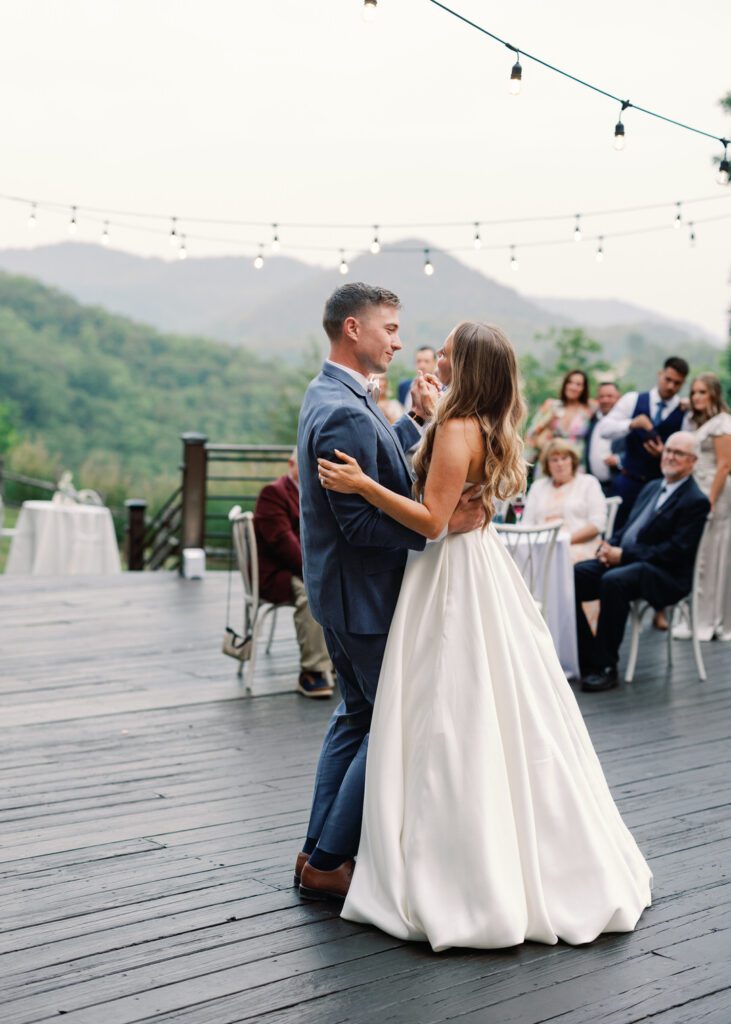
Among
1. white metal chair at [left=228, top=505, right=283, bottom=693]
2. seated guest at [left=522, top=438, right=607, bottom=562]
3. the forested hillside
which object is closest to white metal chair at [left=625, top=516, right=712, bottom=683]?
seated guest at [left=522, top=438, right=607, bottom=562]

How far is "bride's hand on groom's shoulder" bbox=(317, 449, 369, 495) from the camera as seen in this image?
2.69 m

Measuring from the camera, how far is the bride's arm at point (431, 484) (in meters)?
2.70


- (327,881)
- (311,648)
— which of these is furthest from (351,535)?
(311,648)

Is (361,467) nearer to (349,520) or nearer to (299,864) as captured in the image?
(349,520)

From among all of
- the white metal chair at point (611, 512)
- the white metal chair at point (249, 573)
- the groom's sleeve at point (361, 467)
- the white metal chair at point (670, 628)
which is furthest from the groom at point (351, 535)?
the white metal chair at point (611, 512)

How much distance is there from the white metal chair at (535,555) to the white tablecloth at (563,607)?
0.09 meters

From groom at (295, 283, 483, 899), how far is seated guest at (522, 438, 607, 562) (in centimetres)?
337

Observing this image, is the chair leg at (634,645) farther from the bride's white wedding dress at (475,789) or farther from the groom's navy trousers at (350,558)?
the groom's navy trousers at (350,558)

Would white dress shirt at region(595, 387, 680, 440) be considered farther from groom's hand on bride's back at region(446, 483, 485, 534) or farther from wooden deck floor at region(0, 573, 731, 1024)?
groom's hand on bride's back at region(446, 483, 485, 534)

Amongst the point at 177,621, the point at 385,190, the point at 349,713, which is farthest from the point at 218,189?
the point at 349,713

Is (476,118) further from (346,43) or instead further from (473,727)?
(473,727)

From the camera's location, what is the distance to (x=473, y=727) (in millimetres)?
2752

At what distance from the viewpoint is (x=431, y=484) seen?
2.79 meters

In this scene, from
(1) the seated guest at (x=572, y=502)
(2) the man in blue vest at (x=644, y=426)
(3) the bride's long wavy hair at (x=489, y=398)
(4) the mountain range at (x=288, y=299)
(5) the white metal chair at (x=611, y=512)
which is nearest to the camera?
(3) the bride's long wavy hair at (x=489, y=398)
